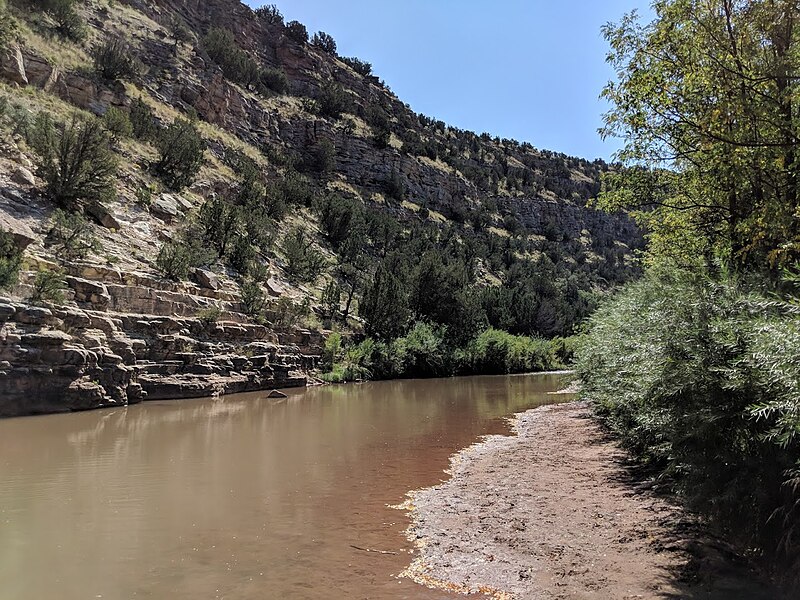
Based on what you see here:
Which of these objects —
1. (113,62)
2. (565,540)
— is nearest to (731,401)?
(565,540)

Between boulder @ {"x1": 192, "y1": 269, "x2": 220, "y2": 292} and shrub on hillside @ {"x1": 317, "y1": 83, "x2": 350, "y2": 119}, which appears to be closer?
boulder @ {"x1": 192, "y1": 269, "x2": 220, "y2": 292}

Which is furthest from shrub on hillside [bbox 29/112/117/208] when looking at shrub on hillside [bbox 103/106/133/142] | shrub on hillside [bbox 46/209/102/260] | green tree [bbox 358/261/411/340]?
green tree [bbox 358/261/411/340]

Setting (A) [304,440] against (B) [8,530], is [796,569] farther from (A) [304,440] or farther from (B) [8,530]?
(A) [304,440]

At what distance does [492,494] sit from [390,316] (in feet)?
116

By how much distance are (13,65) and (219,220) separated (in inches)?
577

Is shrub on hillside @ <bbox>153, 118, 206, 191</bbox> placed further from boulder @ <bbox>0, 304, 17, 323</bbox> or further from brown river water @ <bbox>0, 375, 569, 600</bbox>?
brown river water @ <bbox>0, 375, 569, 600</bbox>

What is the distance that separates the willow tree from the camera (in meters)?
6.37

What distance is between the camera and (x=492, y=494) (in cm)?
899

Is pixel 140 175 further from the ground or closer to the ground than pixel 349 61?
closer to the ground

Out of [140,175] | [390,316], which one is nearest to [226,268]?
[140,175]

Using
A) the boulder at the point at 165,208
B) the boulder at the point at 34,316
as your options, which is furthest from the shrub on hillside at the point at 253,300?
the boulder at the point at 34,316

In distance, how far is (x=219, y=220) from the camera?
113 ft

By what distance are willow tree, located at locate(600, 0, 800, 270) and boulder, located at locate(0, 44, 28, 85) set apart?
1394 inches

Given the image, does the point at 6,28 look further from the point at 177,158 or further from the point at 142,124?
the point at 177,158
